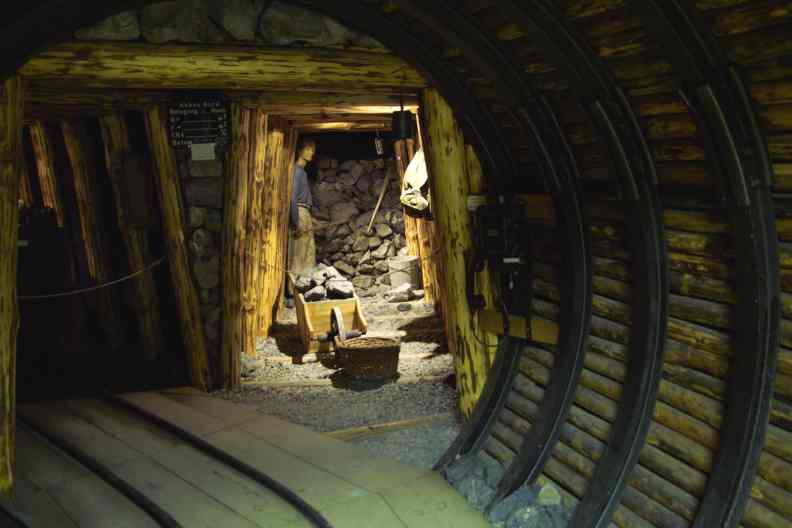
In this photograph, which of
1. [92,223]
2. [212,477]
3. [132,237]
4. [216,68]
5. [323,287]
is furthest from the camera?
[323,287]

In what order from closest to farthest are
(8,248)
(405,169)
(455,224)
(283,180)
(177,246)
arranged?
1. (8,248)
2. (455,224)
3. (177,246)
4. (283,180)
5. (405,169)

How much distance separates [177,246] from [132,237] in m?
0.99

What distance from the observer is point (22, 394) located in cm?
686

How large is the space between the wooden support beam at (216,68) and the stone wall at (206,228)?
34.9 inches

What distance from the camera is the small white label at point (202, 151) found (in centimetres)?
659

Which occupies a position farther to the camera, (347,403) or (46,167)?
(46,167)

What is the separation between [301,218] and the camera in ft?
37.1

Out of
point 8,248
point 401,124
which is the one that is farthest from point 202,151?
point 8,248

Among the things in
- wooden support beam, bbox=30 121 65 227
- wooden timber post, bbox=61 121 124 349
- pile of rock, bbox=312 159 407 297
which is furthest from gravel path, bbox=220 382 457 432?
pile of rock, bbox=312 159 407 297

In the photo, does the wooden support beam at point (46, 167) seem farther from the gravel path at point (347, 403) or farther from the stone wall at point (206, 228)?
the gravel path at point (347, 403)

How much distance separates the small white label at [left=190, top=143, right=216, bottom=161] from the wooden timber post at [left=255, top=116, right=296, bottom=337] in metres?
1.59

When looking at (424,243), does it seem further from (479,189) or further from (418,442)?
(479,189)

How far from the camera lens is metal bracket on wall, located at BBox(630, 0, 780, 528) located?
9.41 ft

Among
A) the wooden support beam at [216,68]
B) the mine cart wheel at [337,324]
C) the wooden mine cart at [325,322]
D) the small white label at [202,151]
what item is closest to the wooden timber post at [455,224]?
the wooden support beam at [216,68]
